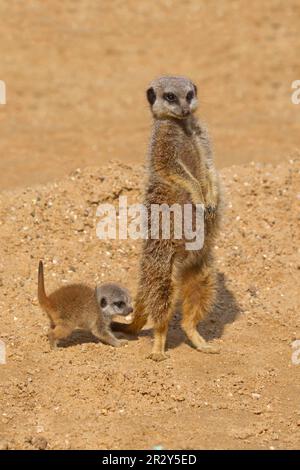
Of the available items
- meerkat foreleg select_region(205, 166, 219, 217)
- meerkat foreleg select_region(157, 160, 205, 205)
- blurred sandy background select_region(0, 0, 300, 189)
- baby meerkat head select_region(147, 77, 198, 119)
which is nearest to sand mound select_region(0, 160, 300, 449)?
meerkat foreleg select_region(205, 166, 219, 217)

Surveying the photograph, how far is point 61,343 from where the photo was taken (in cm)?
556

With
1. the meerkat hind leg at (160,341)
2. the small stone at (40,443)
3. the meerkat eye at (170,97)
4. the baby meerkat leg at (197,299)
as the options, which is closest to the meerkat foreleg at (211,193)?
the baby meerkat leg at (197,299)

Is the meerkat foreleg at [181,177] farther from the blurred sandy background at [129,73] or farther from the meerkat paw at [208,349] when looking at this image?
the blurred sandy background at [129,73]

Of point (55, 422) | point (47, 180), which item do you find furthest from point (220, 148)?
point (55, 422)

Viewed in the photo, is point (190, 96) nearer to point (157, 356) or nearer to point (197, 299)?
point (197, 299)

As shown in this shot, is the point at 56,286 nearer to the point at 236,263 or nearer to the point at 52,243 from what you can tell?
the point at 52,243

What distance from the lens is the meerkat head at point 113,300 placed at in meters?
5.50

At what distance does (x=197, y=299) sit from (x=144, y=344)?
453mm

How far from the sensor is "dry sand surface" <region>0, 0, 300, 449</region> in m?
4.63

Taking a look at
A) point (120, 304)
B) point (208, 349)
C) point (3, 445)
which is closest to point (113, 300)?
point (120, 304)

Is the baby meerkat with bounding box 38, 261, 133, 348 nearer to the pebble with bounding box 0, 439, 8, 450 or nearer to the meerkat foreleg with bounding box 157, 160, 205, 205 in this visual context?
the meerkat foreleg with bounding box 157, 160, 205, 205

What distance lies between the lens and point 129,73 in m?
12.8

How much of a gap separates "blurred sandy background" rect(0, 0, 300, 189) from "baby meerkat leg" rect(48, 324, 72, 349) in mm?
3570
